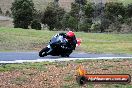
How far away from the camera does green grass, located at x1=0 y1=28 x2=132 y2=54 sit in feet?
115

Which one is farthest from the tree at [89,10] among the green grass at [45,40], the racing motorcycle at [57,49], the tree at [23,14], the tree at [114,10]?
the racing motorcycle at [57,49]

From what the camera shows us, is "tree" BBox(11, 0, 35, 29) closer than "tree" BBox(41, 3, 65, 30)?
Yes

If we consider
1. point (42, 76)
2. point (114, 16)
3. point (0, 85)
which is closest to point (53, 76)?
point (42, 76)

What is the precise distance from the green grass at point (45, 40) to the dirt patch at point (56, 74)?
1530 centimetres

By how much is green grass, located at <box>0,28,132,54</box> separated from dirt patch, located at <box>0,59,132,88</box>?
15301 mm

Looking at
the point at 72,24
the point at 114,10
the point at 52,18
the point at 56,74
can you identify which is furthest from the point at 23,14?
the point at 56,74

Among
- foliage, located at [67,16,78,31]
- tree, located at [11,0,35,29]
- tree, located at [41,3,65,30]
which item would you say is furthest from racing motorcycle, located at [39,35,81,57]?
tree, located at [41,3,65,30]

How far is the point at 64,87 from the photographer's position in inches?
501

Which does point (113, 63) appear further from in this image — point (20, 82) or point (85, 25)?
point (85, 25)

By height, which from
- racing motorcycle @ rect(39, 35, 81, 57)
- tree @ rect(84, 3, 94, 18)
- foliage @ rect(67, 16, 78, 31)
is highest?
racing motorcycle @ rect(39, 35, 81, 57)

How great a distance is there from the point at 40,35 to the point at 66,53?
24103 millimetres

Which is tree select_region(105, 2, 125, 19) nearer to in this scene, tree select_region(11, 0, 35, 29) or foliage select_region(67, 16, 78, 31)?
foliage select_region(67, 16, 78, 31)

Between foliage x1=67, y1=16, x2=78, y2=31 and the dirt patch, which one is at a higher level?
the dirt patch

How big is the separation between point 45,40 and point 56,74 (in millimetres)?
26305
